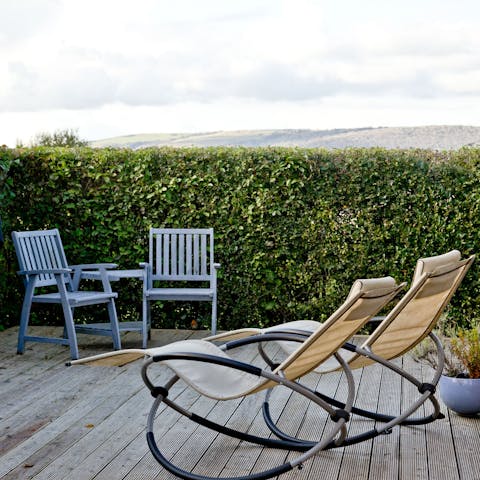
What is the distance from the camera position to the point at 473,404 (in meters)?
4.52

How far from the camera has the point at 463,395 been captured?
4523 mm

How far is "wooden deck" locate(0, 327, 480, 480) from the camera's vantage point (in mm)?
3727

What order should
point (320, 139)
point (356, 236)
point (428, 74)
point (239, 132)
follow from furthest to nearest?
point (239, 132) < point (320, 139) < point (428, 74) < point (356, 236)

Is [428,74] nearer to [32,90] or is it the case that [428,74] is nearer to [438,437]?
[32,90]

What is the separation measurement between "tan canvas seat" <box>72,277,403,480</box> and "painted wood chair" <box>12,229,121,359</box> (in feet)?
9.04

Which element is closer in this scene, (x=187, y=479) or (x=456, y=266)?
(x=187, y=479)

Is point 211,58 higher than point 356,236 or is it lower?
higher

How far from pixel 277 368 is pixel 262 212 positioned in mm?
4117

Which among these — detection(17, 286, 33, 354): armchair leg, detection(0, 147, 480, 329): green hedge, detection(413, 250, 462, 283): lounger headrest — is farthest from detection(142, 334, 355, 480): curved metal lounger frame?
detection(0, 147, 480, 329): green hedge

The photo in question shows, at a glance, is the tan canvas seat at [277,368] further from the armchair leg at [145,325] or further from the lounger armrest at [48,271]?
the armchair leg at [145,325]

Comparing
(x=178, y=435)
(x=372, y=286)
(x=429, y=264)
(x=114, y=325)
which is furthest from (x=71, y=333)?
(x=372, y=286)

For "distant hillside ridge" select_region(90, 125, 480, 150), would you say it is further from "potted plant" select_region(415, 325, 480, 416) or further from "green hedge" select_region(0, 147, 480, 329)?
"potted plant" select_region(415, 325, 480, 416)

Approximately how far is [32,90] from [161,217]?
9431 mm

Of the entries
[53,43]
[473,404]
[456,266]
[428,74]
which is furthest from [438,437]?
[53,43]
